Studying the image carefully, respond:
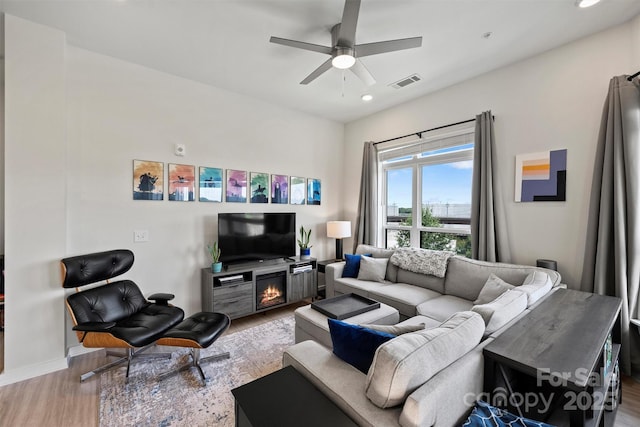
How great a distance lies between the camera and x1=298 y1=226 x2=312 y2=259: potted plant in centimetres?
421

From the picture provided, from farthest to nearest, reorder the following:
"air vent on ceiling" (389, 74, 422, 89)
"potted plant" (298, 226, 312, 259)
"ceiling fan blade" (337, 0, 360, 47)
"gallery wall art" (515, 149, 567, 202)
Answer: "potted plant" (298, 226, 312, 259), "air vent on ceiling" (389, 74, 422, 89), "gallery wall art" (515, 149, 567, 202), "ceiling fan blade" (337, 0, 360, 47)

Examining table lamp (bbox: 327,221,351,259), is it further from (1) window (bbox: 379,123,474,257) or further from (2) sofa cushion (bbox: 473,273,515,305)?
(2) sofa cushion (bbox: 473,273,515,305)

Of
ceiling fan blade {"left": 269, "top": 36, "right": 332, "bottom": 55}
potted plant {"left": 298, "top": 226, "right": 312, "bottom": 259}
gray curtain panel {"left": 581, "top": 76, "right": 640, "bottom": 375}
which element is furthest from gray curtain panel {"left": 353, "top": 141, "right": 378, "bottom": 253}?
gray curtain panel {"left": 581, "top": 76, "right": 640, "bottom": 375}

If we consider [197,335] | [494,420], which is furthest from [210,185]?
[494,420]

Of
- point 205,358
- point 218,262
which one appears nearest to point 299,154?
point 218,262

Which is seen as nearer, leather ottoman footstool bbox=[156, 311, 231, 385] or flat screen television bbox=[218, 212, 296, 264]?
leather ottoman footstool bbox=[156, 311, 231, 385]

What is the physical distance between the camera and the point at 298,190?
441cm

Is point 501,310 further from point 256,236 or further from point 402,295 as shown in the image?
point 256,236

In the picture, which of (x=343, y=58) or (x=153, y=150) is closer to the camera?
(x=343, y=58)

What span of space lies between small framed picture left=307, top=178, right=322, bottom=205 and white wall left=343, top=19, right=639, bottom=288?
234 centimetres

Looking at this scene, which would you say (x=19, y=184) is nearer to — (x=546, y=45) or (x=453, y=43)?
(x=453, y=43)

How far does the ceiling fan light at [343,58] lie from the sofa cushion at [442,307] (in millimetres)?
2363

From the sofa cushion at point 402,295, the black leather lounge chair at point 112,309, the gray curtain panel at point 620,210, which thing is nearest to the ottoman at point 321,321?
the sofa cushion at point 402,295

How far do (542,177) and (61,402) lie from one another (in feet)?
15.4
